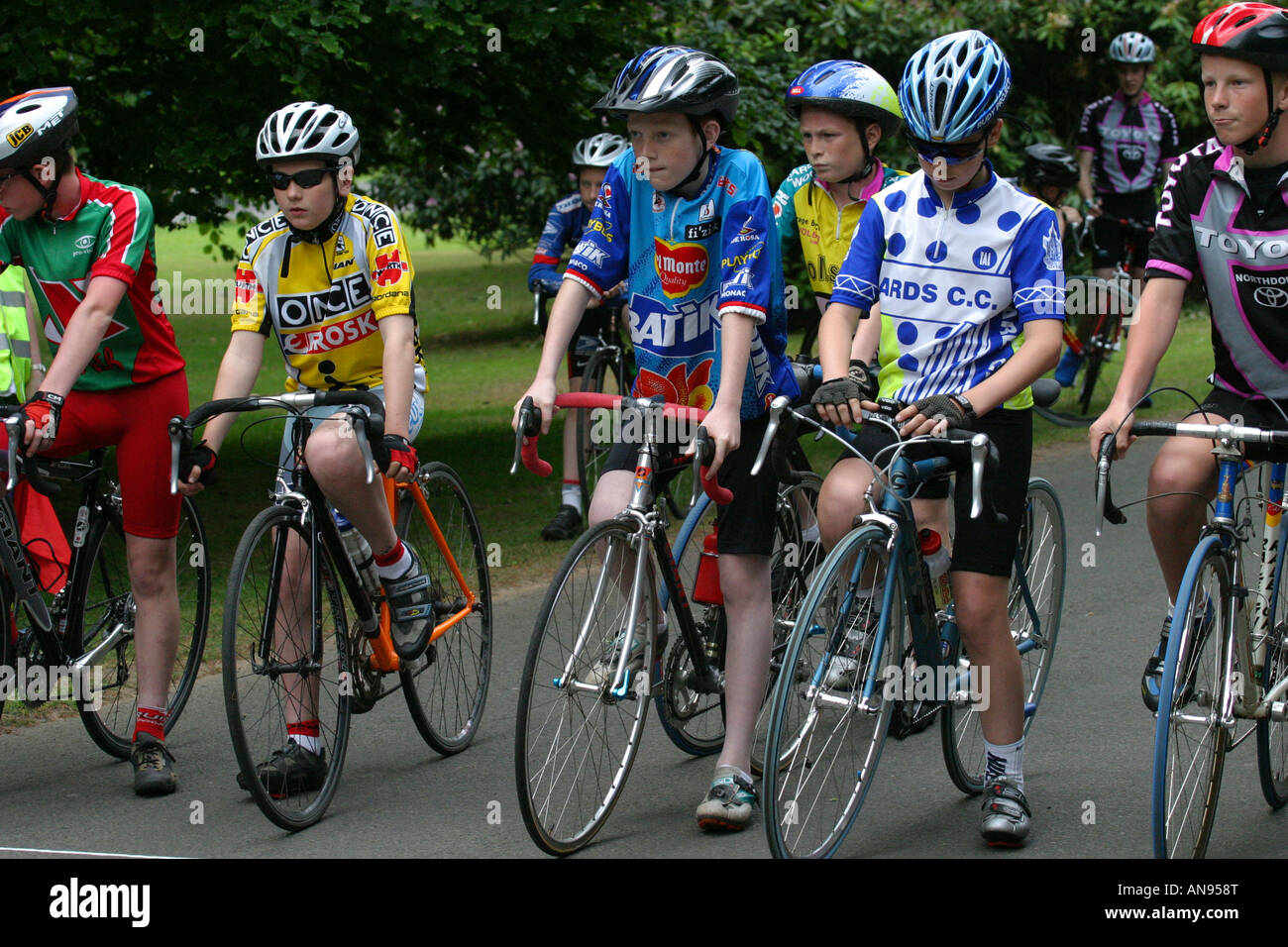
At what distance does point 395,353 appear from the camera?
493 cm

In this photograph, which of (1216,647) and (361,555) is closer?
(1216,647)

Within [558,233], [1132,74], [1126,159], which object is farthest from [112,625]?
[1132,74]

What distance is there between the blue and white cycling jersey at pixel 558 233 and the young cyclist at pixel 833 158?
2.98m

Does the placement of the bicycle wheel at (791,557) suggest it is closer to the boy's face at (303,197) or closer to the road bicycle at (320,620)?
the road bicycle at (320,620)

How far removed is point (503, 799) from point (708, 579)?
3.18ft

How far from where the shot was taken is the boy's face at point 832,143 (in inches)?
233

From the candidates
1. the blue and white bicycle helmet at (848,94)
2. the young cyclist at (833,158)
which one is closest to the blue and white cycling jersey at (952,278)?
the young cyclist at (833,158)

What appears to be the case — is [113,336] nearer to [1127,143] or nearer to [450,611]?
[450,611]

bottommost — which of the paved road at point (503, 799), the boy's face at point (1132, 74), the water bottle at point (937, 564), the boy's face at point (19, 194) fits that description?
the paved road at point (503, 799)

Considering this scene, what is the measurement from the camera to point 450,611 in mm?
5516

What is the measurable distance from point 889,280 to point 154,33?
507 cm

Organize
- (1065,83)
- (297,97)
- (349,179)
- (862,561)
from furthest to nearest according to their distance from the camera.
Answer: (1065,83)
(297,97)
(349,179)
(862,561)
